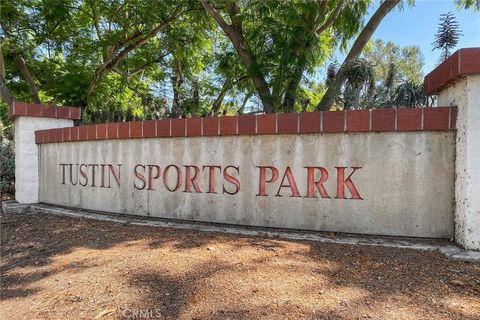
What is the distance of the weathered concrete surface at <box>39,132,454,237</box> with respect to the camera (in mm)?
3457

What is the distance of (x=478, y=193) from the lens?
3123 millimetres

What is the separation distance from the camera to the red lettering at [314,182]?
3.77 m

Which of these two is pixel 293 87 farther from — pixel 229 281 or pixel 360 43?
pixel 229 281

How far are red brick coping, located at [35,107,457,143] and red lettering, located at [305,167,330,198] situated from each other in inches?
16.3

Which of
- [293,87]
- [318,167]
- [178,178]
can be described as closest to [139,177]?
[178,178]

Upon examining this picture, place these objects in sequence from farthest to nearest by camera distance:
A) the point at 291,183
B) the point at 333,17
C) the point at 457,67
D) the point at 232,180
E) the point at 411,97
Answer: the point at 333,17 < the point at 411,97 < the point at 232,180 < the point at 291,183 < the point at 457,67

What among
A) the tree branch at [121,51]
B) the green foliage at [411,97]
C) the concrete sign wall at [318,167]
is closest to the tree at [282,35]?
the green foliage at [411,97]

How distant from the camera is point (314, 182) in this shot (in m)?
3.81

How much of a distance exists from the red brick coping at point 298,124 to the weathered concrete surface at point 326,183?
0.27 ft

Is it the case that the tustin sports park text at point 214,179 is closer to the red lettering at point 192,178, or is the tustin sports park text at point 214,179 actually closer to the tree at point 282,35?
the red lettering at point 192,178

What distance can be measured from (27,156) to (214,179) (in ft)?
12.3

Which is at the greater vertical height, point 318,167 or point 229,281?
point 318,167

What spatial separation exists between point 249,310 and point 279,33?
4799mm

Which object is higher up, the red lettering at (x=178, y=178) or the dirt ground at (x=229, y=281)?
the red lettering at (x=178, y=178)
